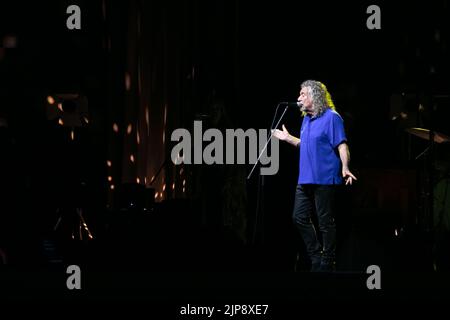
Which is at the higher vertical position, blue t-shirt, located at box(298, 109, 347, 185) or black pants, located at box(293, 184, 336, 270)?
blue t-shirt, located at box(298, 109, 347, 185)

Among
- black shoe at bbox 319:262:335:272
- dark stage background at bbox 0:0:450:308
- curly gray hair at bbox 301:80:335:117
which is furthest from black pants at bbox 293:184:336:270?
dark stage background at bbox 0:0:450:308

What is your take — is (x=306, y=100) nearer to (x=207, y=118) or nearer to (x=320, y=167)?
(x=320, y=167)

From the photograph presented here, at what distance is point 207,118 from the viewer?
6180 millimetres

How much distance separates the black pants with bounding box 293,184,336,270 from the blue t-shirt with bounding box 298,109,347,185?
0.23 feet

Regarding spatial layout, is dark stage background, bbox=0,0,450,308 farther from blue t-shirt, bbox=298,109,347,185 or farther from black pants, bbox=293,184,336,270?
blue t-shirt, bbox=298,109,347,185

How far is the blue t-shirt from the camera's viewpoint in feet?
15.1

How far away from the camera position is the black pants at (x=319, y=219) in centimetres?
459

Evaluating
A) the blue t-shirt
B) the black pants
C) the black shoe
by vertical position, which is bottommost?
the black shoe

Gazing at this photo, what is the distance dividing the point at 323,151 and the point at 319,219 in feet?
Answer: 1.52

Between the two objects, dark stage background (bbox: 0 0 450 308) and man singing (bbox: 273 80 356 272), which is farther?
dark stage background (bbox: 0 0 450 308)

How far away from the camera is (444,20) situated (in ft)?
20.6

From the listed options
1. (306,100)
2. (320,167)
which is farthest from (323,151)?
(306,100)

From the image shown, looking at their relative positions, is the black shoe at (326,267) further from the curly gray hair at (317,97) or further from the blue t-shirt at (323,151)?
the curly gray hair at (317,97)

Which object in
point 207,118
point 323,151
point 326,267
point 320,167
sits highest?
point 207,118
